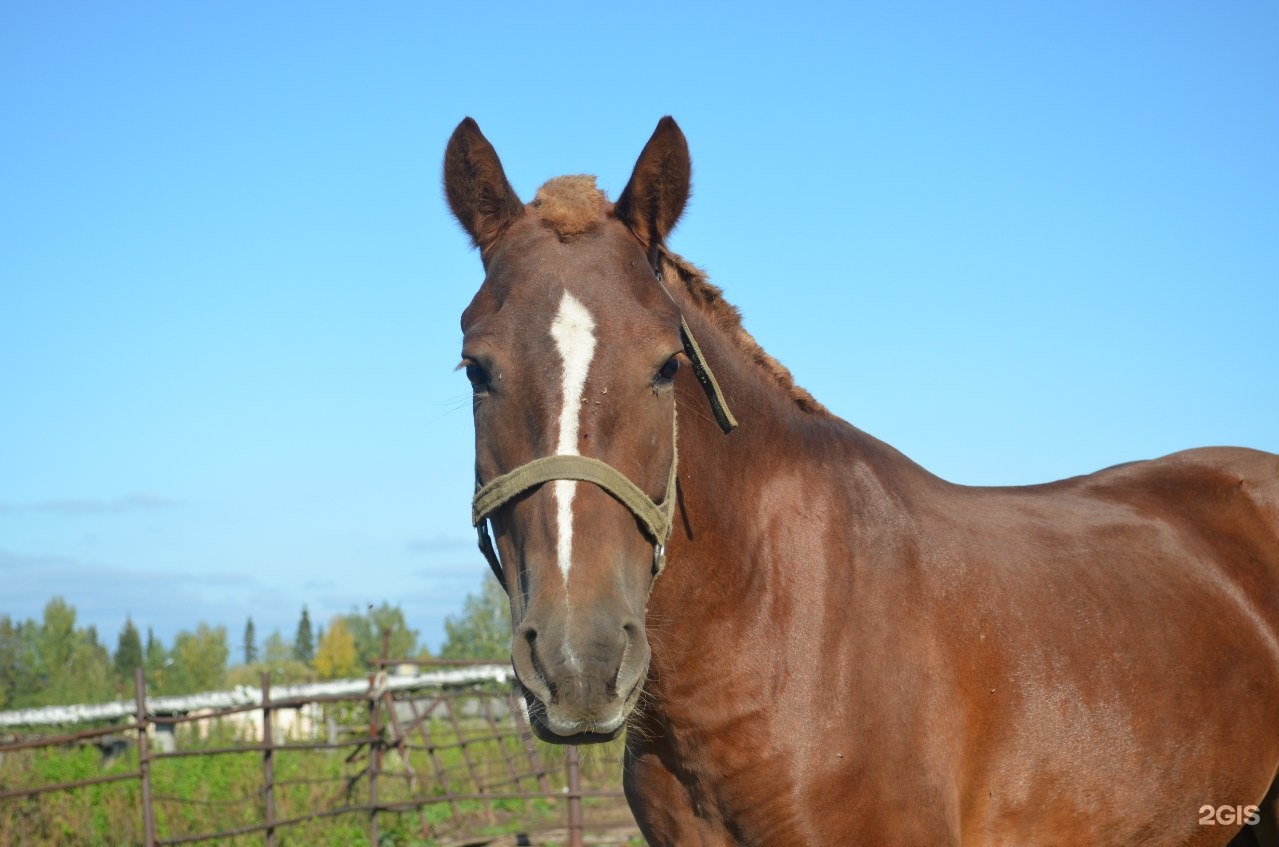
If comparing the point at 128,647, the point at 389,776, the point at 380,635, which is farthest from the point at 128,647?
the point at 389,776

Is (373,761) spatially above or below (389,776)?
above

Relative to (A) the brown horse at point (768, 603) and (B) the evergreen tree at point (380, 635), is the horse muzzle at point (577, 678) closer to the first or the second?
(A) the brown horse at point (768, 603)

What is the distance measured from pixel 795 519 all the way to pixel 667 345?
740mm

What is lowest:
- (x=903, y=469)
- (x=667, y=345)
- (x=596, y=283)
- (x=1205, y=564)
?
(x=1205, y=564)

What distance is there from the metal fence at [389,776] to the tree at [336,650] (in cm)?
8240

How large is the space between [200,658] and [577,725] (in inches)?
3479

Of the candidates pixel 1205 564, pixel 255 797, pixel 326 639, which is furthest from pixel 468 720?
pixel 326 639

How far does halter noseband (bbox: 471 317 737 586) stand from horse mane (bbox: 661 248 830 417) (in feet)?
1.30

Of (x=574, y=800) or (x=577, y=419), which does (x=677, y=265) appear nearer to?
(x=577, y=419)

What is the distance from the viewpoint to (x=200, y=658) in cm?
→ 8256

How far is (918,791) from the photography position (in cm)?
290

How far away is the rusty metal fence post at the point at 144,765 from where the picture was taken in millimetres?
10102

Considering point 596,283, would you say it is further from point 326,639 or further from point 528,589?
point 326,639

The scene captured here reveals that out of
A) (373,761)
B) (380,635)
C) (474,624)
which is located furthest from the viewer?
(380,635)
